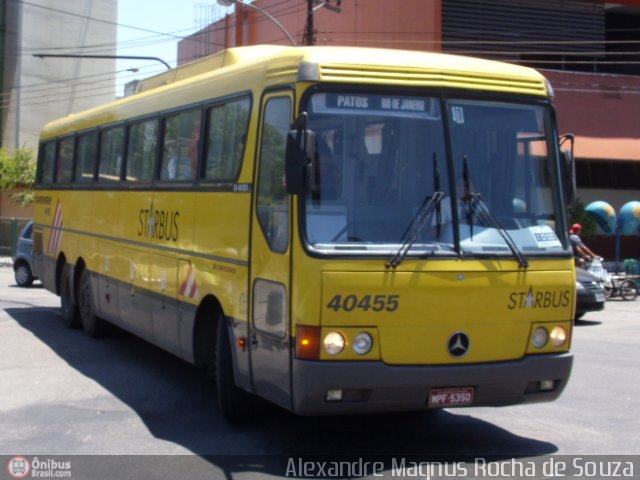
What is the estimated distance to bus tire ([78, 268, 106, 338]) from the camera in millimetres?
13766

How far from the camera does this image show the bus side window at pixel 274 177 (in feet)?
24.5

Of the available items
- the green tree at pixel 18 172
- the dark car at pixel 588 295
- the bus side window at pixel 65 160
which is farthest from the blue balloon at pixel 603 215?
the green tree at pixel 18 172

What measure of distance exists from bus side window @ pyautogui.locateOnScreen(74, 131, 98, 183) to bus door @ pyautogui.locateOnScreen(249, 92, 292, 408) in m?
6.47

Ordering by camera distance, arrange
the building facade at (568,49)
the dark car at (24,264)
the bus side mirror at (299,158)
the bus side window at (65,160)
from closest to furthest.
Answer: the bus side mirror at (299,158) < the bus side window at (65,160) < the dark car at (24,264) < the building facade at (568,49)

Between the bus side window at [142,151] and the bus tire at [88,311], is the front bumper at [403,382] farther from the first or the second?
the bus tire at [88,311]

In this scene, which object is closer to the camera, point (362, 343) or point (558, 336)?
point (362, 343)

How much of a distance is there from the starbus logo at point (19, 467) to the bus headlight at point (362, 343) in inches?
107

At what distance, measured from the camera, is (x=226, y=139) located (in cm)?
884

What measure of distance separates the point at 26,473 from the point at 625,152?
94.1 ft

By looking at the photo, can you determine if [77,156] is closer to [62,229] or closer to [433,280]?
[62,229]

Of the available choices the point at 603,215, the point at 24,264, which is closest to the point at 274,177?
the point at 24,264

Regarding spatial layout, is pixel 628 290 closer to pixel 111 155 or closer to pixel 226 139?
pixel 111 155

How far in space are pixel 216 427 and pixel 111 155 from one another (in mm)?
5377

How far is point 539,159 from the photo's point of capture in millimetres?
8008
